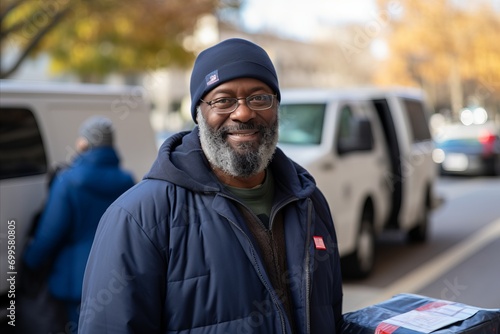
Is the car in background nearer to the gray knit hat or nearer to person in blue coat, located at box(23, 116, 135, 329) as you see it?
the gray knit hat

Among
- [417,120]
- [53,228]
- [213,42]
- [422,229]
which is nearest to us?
[53,228]

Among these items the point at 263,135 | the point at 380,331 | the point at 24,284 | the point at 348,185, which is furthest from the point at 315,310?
the point at 348,185

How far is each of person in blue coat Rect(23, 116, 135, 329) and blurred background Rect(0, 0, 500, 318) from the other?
284 cm

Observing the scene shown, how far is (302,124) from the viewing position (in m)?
7.53

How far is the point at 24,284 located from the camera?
451 cm

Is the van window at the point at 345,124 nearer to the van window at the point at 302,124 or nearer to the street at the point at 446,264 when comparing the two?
the van window at the point at 302,124

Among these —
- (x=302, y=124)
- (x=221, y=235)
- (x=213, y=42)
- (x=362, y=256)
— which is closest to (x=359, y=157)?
(x=302, y=124)

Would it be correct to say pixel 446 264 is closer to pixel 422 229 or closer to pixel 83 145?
pixel 422 229

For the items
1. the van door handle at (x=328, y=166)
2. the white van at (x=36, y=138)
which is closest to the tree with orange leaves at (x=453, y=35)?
the van door handle at (x=328, y=166)

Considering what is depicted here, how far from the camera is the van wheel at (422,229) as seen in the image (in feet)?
31.8

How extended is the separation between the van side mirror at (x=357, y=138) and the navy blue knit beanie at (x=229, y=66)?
203 inches

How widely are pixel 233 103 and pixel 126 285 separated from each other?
0.65m

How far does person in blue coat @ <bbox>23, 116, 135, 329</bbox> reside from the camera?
4258 millimetres

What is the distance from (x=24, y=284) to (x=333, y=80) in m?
47.5
